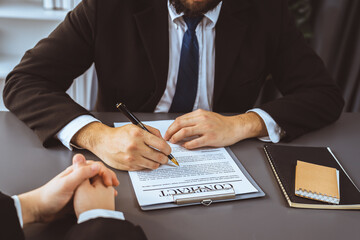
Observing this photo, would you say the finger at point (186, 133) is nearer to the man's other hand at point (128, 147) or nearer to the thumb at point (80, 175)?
the man's other hand at point (128, 147)

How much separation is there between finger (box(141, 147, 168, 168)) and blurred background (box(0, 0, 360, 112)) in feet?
3.78

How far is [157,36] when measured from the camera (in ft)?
4.22

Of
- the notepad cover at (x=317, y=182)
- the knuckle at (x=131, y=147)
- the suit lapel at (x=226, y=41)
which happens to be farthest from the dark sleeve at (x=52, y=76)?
the notepad cover at (x=317, y=182)

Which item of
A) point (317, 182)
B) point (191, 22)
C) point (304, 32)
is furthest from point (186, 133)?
point (304, 32)

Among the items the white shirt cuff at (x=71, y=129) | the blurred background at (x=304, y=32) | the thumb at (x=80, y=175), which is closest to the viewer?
the thumb at (x=80, y=175)

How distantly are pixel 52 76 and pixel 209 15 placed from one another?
0.65 metres

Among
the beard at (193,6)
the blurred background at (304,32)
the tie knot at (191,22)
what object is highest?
the beard at (193,6)

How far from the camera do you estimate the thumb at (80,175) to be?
2.14 ft

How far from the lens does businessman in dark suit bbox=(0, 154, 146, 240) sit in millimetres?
562

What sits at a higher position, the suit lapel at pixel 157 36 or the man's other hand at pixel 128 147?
the suit lapel at pixel 157 36

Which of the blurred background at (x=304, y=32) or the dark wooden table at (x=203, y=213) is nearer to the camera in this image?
the dark wooden table at (x=203, y=213)

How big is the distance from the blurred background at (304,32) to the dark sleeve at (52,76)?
66 centimetres

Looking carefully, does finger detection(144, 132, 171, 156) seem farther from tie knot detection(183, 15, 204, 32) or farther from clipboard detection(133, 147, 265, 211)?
tie knot detection(183, 15, 204, 32)

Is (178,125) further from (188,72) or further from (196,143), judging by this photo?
(188,72)
